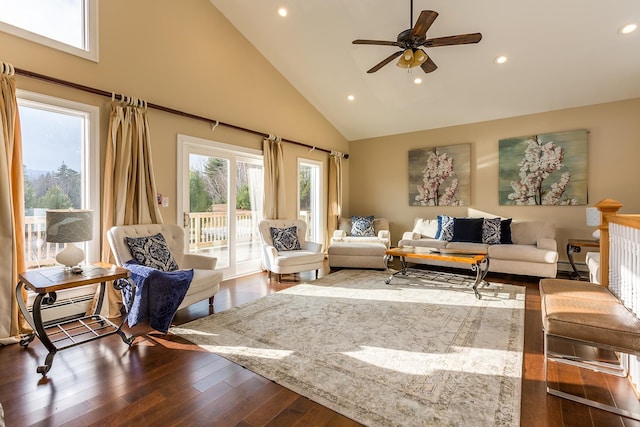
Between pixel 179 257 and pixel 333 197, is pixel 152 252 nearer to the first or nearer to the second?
pixel 179 257

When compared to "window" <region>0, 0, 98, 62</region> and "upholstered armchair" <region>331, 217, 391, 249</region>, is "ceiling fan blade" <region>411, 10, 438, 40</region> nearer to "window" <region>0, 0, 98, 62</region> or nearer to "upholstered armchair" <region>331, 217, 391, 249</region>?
"window" <region>0, 0, 98, 62</region>

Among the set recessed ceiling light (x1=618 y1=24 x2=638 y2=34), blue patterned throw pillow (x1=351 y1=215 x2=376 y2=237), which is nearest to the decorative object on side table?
recessed ceiling light (x1=618 y1=24 x2=638 y2=34)

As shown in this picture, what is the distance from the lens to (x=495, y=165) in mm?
5762

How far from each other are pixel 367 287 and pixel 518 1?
377 cm

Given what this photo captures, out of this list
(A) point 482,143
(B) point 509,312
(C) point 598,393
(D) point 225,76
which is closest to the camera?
(C) point 598,393

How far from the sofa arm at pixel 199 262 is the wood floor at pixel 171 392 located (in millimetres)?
1075

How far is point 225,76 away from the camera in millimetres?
4637

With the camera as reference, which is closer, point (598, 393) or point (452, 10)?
point (598, 393)

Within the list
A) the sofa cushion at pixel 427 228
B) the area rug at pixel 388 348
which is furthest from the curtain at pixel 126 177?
the sofa cushion at pixel 427 228

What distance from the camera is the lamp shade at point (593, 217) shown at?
14.1 feet

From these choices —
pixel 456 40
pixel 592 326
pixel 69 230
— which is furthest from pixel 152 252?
pixel 456 40

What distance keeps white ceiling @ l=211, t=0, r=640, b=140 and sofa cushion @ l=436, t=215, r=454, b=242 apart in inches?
74.4

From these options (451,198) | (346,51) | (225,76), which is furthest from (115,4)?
(451,198)

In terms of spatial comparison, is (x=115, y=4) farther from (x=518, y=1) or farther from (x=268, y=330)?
(x=518, y=1)
